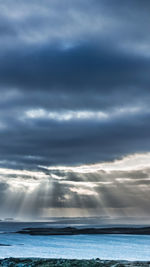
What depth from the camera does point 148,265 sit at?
34.7 m

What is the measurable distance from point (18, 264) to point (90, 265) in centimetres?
755

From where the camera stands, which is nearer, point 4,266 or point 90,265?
point 90,265

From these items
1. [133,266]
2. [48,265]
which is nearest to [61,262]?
[48,265]

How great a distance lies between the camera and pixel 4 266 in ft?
117

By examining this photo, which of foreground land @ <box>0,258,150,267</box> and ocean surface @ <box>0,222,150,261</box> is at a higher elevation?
foreground land @ <box>0,258,150,267</box>

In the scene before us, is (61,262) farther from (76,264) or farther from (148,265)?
(148,265)

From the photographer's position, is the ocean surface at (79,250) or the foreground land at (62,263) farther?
the ocean surface at (79,250)

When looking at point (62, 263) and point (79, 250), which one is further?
point (79, 250)

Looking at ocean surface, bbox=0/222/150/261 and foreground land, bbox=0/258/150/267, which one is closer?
foreground land, bbox=0/258/150/267

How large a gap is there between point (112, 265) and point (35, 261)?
790cm

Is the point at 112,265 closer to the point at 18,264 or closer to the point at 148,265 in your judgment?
the point at 148,265

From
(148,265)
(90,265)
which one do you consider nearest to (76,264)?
(90,265)

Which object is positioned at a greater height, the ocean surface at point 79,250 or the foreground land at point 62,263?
the foreground land at point 62,263

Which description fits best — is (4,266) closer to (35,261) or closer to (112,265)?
(35,261)
